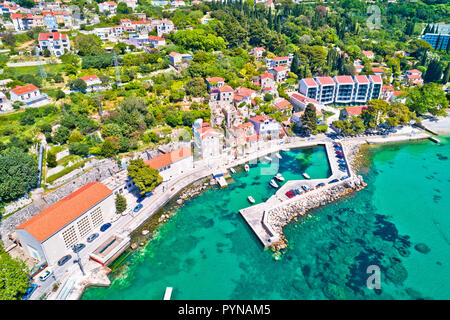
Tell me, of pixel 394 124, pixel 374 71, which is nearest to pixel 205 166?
pixel 394 124

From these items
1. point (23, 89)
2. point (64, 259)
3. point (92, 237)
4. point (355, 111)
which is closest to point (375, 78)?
point (355, 111)

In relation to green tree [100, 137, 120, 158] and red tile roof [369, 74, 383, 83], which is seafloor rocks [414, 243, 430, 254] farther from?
red tile roof [369, 74, 383, 83]

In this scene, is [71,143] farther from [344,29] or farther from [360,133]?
[344,29]

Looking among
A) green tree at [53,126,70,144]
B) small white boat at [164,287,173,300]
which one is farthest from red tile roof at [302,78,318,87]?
small white boat at [164,287,173,300]

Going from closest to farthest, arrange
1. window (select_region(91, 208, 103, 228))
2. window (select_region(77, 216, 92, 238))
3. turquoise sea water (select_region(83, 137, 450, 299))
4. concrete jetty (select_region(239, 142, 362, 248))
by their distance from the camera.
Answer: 1. turquoise sea water (select_region(83, 137, 450, 299))
2. window (select_region(77, 216, 92, 238))
3. window (select_region(91, 208, 103, 228))
4. concrete jetty (select_region(239, 142, 362, 248))

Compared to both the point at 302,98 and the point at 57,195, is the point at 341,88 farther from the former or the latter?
the point at 57,195

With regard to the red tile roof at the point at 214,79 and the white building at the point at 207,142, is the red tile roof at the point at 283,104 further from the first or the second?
the white building at the point at 207,142
